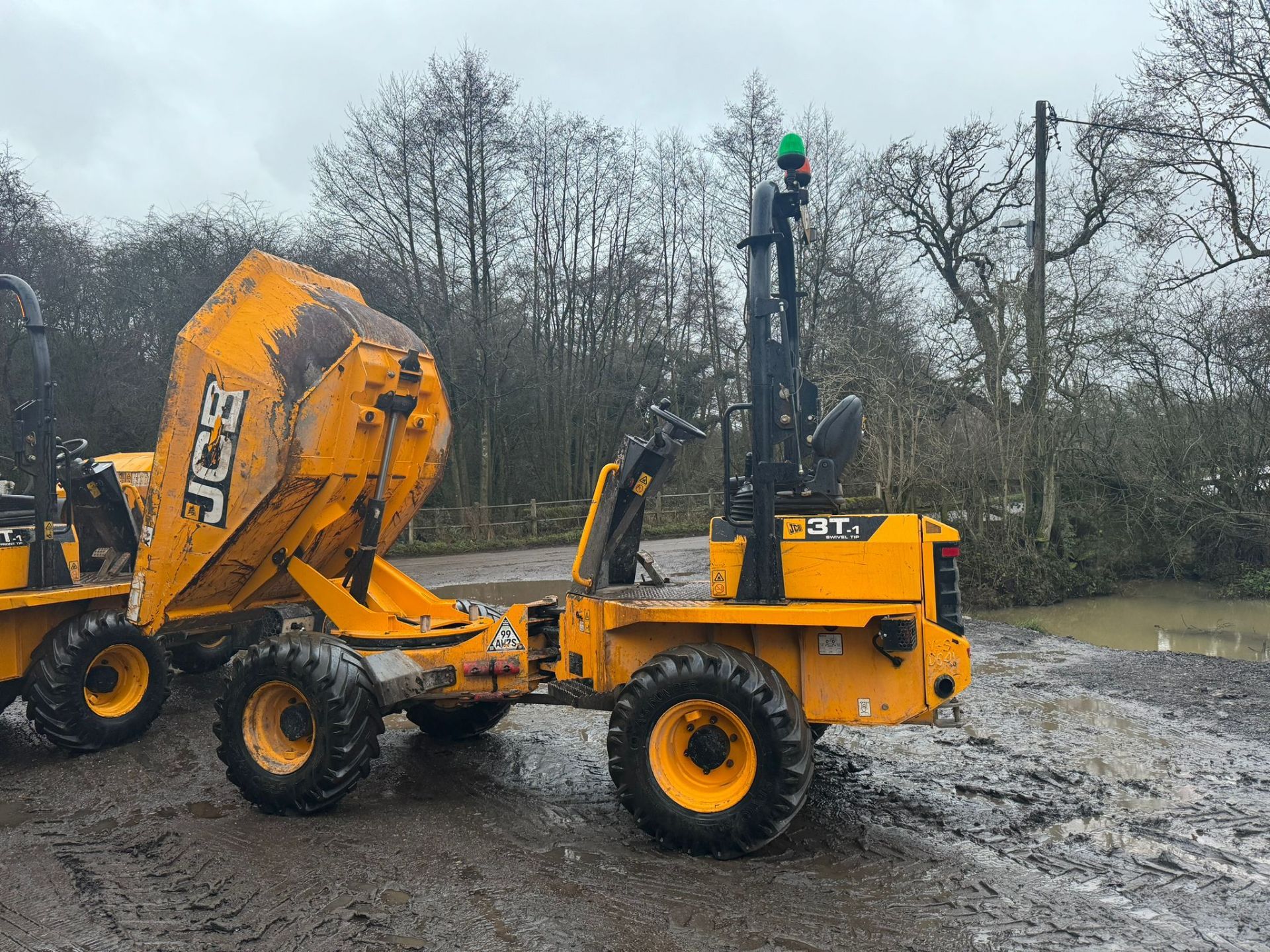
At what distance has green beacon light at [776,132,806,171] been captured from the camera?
15.8 ft

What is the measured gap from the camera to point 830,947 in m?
3.62

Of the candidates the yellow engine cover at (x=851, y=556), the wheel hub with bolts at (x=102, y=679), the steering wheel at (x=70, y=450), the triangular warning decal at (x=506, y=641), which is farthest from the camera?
the steering wheel at (x=70, y=450)

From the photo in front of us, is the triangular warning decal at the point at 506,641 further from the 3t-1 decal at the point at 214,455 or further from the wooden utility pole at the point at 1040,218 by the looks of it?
the wooden utility pole at the point at 1040,218

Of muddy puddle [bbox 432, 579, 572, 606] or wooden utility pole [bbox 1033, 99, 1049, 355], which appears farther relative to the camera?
wooden utility pole [bbox 1033, 99, 1049, 355]

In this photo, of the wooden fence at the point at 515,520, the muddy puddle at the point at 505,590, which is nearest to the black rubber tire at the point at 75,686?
the muddy puddle at the point at 505,590

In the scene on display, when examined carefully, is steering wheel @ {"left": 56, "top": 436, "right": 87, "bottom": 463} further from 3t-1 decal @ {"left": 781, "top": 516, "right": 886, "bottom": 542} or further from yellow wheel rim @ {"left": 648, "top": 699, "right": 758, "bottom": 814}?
3t-1 decal @ {"left": 781, "top": 516, "right": 886, "bottom": 542}

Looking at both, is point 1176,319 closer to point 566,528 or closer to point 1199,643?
point 1199,643

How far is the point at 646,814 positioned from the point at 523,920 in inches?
33.8

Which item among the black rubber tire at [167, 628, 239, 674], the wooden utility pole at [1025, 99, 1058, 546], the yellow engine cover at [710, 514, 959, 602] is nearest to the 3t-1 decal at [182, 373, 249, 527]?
the yellow engine cover at [710, 514, 959, 602]

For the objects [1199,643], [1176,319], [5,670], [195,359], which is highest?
[1176,319]

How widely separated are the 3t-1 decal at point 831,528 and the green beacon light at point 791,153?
187cm

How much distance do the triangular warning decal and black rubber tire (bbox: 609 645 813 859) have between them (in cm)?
108

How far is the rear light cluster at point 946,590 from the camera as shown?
15.0ft

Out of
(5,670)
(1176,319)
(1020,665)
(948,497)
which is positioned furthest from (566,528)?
(5,670)
